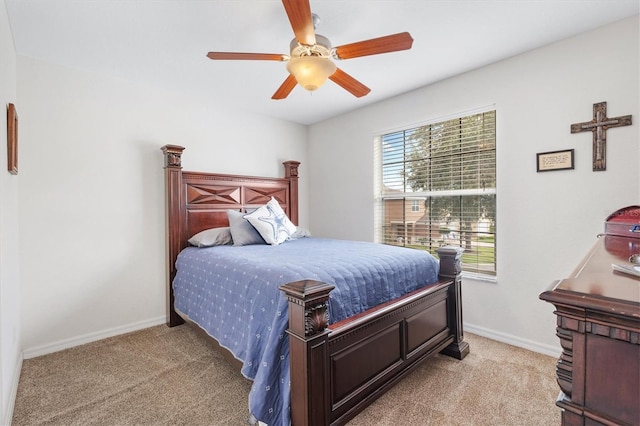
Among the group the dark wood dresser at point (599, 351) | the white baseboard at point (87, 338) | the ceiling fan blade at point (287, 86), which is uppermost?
the ceiling fan blade at point (287, 86)

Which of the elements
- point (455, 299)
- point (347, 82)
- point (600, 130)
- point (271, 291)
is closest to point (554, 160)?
point (600, 130)

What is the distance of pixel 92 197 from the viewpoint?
2785 mm

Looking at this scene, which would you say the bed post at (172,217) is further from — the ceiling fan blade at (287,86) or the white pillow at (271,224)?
the ceiling fan blade at (287,86)

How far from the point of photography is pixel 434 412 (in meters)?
1.75

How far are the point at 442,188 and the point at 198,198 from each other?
2656mm

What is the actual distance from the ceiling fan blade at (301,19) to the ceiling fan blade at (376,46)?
0.20 metres

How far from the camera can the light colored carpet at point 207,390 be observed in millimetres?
1725

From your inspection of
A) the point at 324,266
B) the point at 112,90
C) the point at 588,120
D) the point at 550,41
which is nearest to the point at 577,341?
the point at 324,266

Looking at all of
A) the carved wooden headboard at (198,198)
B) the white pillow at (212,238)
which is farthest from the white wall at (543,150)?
the white pillow at (212,238)

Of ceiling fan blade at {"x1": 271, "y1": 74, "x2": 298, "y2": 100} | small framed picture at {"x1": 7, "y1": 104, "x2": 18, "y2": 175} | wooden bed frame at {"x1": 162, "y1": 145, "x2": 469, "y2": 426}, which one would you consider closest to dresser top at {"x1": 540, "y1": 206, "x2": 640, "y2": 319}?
wooden bed frame at {"x1": 162, "y1": 145, "x2": 469, "y2": 426}

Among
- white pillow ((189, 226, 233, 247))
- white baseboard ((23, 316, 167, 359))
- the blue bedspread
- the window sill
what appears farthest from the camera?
white pillow ((189, 226, 233, 247))

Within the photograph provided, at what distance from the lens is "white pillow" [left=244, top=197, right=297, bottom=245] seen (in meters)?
3.11

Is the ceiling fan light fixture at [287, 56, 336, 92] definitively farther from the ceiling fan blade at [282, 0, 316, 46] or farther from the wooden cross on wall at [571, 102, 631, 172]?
the wooden cross on wall at [571, 102, 631, 172]

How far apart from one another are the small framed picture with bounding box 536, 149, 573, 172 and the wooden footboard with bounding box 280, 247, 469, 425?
1151 mm
